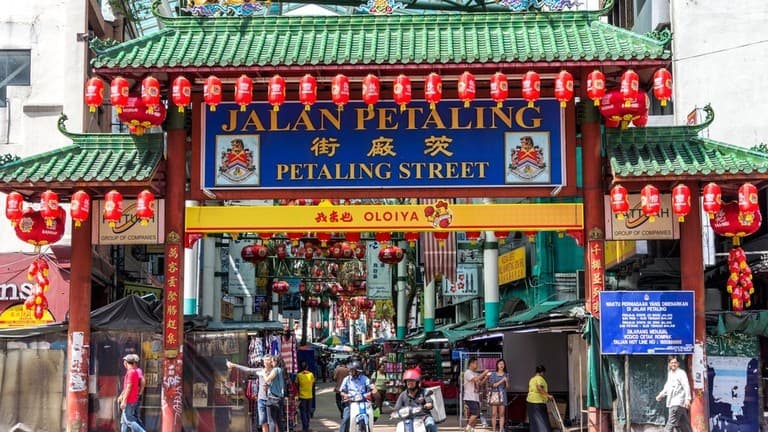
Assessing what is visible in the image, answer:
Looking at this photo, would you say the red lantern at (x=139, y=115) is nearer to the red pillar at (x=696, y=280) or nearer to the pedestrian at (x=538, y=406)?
the red pillar at (x=696, y=280)

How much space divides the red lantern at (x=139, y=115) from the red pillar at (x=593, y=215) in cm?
753

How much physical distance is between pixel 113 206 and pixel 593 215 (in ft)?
27.2

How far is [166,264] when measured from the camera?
17297 millimetres

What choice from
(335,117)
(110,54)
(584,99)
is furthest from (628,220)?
(110,54)

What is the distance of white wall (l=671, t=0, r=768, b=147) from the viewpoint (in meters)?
24.2

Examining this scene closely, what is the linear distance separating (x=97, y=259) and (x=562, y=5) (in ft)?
42.7

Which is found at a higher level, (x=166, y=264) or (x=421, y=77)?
(x=421, y=77)

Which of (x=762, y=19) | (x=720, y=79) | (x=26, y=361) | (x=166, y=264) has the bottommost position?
(x=26, y=361)

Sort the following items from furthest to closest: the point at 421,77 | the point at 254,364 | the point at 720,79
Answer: the point at 720,79 → the point at 254,364 → the point at 421,77

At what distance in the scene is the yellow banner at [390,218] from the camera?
1716cm

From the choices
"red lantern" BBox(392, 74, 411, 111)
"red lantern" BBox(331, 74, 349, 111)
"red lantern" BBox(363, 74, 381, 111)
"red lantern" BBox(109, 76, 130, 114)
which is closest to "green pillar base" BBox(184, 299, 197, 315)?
"red lantern" BBox(109, 76, 130, 114)

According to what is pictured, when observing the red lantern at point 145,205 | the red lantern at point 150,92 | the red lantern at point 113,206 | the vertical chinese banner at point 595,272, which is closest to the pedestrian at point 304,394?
the red lantern at point 145,205

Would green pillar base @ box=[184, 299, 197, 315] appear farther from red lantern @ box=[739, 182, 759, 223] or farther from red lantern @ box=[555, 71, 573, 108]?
red lantern @ box=[739, 182, 759, 223]

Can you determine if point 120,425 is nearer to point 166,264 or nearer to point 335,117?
point 166,264
